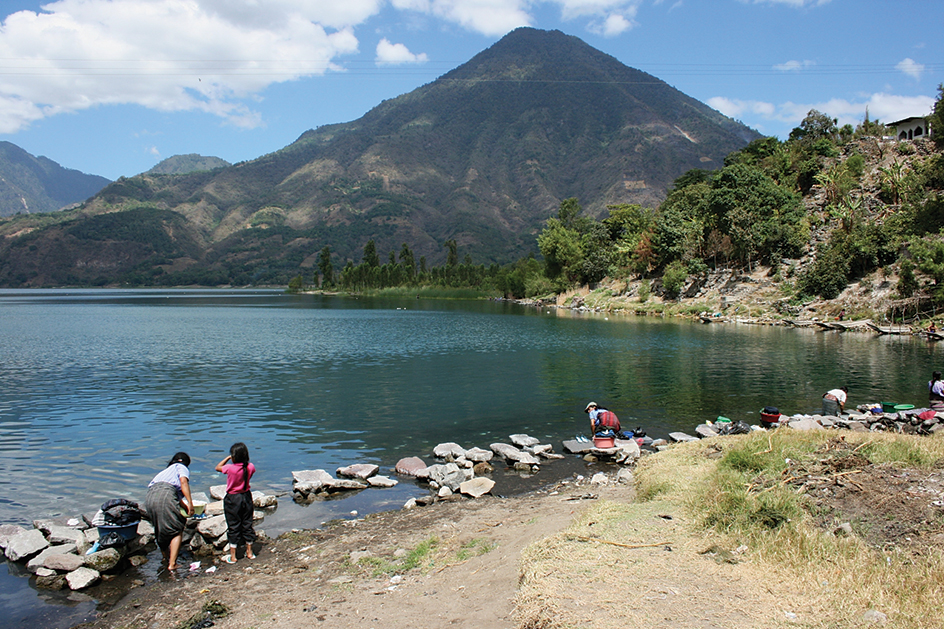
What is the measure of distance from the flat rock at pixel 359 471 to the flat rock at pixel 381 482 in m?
0.36

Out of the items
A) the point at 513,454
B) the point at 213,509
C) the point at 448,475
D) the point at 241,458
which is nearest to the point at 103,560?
the point at 213,509

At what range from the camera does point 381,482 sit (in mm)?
15383

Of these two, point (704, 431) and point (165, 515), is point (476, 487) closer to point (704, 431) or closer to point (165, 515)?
point (165, 515)

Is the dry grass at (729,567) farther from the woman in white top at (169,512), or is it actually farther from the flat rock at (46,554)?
the flat rock at (46,554)

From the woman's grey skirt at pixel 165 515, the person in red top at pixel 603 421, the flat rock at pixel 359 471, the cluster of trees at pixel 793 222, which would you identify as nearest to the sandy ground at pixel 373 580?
the woman's grey skirt at pixel 165 515

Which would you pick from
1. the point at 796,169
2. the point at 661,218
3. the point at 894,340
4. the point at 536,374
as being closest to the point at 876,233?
the point at 894,340

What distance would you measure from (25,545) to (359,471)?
756 cm

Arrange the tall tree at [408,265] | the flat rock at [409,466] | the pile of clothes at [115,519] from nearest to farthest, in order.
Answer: the pile of clothes at [115,519], the flat rock at [409,466], the tall tree at [408,265]

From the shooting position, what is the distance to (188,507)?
11.4 m

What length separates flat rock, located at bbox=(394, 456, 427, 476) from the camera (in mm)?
16269

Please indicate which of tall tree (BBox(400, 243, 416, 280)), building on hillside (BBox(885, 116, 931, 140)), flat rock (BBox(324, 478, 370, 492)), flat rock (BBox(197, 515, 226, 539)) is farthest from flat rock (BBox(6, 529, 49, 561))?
tall tree (BBox(400, 243, 416, 280))

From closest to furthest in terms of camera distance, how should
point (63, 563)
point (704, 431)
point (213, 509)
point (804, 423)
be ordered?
1. point (63, 563)
2. point (213, 509)
3. point (804, 423)
4. point (704, 431)

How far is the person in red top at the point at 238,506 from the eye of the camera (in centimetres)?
1104

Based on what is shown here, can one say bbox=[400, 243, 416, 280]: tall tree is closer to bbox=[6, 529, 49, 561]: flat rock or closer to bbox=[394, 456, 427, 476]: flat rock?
bbox=[394, 456, 427, 476]: flat rock
